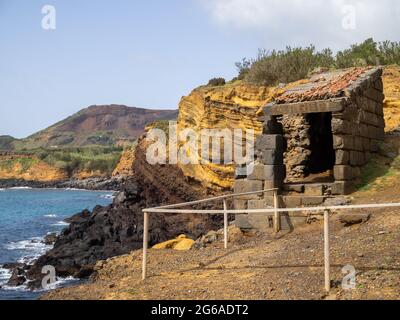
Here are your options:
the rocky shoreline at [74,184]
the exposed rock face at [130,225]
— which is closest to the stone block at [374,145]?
the exposed rock face at [130,225]

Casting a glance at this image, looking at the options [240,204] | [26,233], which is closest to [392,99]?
[240,204]

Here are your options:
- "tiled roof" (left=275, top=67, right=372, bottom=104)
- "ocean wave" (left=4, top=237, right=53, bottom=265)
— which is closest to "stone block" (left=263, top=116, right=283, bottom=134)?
"tiled roof" (left=275, top=67, right=372, bottom=104)

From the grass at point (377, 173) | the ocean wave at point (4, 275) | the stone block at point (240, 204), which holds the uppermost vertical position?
the grass at point (377, 173)

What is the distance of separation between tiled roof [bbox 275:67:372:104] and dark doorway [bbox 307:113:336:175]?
1.18m

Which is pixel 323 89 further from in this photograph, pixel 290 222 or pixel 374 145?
pixel 290 222

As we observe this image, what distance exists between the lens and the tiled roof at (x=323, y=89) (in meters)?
12.0

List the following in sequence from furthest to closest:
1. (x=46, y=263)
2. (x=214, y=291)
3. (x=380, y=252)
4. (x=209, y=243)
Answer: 1. (x=46, y=263)
2. (x=209, y=243)
3. (x=380, y=252)
4. (x=214, y=291)

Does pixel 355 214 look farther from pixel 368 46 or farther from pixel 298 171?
pixel 368 46

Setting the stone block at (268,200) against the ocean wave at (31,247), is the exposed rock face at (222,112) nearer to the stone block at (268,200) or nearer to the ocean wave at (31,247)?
the ocean wave at (31,247)

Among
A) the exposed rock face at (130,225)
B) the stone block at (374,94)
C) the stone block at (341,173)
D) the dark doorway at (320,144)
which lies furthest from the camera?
the exposed rock face at (130,225)

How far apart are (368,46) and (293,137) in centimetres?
1366

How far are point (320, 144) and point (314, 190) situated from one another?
12.5ft

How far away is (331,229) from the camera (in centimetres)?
976

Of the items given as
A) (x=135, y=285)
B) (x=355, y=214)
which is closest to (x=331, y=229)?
(x=355, y=214)
